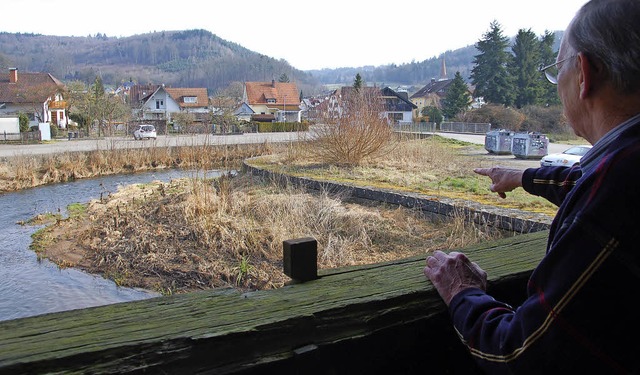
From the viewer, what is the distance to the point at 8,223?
10.7 metres

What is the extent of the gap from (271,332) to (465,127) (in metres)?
41.1

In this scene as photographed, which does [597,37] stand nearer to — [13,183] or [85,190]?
[85,190]

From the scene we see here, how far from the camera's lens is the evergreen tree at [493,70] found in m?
42.6

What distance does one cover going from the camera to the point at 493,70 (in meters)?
44.0

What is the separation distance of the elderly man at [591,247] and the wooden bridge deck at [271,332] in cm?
17

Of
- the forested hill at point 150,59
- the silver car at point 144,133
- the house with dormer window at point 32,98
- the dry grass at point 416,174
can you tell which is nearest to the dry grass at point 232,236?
the dry grass at point 416,174

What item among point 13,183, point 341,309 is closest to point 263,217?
point 341,309

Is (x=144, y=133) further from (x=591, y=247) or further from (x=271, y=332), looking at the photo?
→ (x=591, y=247)

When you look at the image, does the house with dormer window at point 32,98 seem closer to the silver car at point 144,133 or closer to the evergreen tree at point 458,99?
the silver car at point 144,133

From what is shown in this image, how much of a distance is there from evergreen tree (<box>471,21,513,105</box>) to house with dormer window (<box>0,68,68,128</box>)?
34469 mm

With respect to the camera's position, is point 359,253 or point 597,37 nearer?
point 597,37

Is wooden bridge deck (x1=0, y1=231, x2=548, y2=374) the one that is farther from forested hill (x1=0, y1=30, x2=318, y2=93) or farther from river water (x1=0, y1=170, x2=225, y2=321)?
forested hill (x1=0, y1=30, x2=318, y2=93)

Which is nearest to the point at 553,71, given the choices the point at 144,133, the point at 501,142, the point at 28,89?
the point at 501,142

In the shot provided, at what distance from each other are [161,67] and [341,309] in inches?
6698
